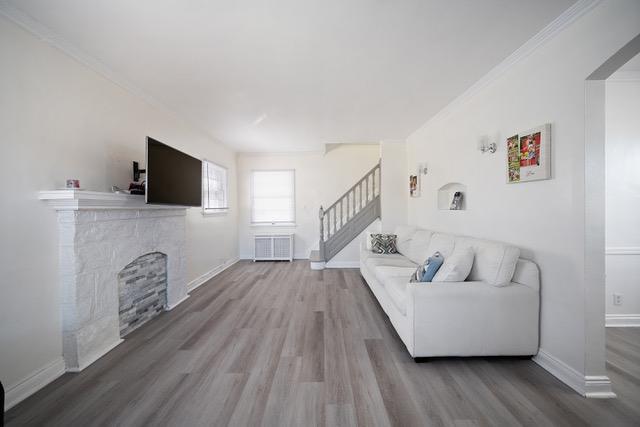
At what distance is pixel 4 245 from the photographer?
70.3 inches

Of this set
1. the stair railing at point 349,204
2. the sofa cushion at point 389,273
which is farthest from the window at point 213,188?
the sofa cushion at point 389,273

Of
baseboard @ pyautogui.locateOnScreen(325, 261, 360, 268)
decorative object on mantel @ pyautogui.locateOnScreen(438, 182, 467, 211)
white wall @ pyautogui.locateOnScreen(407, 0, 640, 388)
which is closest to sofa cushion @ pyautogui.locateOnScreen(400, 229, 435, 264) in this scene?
decorative object on mantel @ pyautogui.locateOnScreen(438, 182, 467, 211)

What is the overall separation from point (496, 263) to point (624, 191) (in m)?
1.89

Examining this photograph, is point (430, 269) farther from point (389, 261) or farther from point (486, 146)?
point (486, 146)

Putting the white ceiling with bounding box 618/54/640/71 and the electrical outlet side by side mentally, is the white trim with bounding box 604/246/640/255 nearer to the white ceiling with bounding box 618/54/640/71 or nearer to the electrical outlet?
the electrical outlet

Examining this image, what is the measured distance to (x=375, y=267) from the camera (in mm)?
3641

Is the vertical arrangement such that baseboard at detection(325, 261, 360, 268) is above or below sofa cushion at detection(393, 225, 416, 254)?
below

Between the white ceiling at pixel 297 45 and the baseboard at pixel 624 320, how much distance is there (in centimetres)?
304

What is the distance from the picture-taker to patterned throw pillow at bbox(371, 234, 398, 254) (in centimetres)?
472

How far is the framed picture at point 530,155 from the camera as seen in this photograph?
210 centimetres

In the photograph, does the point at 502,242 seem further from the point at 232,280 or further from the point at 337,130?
the point at 232,280

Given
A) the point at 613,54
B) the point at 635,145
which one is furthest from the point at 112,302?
the point at 635,145

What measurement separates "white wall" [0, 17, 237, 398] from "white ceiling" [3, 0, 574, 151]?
302 mm

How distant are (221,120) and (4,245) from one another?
9.81 feet
